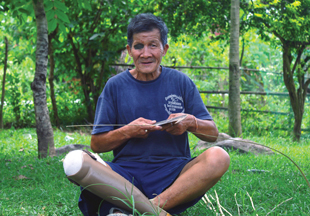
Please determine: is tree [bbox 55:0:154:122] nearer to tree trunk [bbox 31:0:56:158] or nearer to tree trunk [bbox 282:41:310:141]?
tree trunk [bbox 31:0:56:158]

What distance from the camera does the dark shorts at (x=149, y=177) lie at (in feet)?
6.89

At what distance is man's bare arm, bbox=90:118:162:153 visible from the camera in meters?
2.00

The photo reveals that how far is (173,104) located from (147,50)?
41 cm

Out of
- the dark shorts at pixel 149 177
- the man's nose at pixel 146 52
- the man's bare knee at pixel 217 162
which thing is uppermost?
the man's nose at pixel 146 52

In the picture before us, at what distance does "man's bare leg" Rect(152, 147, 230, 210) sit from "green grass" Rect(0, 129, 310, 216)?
0.28 meters

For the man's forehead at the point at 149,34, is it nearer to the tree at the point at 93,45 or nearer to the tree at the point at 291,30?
the tree at the point at 291,30

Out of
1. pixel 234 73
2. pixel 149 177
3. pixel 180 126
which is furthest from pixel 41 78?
pixel 234 73

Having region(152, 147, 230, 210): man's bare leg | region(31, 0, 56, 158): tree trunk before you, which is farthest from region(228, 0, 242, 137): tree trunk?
region(152, 147, 230, 210): man's bare leg

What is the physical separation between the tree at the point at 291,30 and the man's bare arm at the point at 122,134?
386 cm

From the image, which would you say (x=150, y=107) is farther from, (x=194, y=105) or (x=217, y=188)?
(x=217, y=188)

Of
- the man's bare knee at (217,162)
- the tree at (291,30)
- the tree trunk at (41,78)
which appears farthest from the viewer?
the tree at (291,30)

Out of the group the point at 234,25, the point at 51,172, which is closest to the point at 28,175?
the point at 51,172

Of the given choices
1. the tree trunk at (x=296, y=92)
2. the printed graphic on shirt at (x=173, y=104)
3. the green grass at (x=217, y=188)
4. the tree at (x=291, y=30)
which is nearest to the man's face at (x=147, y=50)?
the printed graphic on shirt at (x=173, y=104)

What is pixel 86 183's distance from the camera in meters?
1.88
